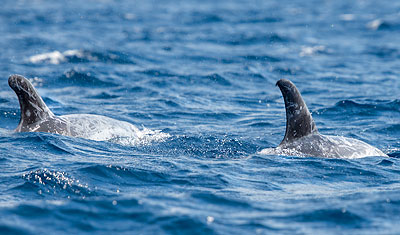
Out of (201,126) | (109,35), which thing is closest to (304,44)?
(109,35)

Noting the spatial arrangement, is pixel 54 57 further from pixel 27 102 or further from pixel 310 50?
pixel 27 102

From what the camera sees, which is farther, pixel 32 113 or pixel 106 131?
pixel 106 131

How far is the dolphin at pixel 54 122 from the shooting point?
13.6 m

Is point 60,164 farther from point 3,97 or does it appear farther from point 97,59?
point 97,59

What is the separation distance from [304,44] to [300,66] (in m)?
7.55

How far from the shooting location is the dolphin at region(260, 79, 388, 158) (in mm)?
12211

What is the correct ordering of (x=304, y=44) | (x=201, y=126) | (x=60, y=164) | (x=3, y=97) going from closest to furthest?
1. (x=60, y=164)
2. (x=201, y=126)
3. (x=3, y=97)
4. (x=304, y=44)

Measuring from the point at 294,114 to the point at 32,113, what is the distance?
5826 mm

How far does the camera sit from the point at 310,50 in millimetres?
34375

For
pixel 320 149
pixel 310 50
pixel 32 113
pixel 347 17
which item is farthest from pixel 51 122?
pixel 347 17

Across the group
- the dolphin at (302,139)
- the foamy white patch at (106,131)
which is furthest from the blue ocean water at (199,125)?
the foamy white patch at (106,131)

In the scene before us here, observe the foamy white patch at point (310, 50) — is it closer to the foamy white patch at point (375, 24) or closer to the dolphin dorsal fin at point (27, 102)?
the foamy white patch at point (375, 24)

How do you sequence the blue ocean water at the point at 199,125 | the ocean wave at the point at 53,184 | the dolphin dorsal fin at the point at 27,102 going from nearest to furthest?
1. the blue ocean water at the point at 199,125
2. the ocean wave at the point at 53,184
3. the dolphin dorsal fin at the point at 27,102

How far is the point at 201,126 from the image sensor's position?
1752 cm
